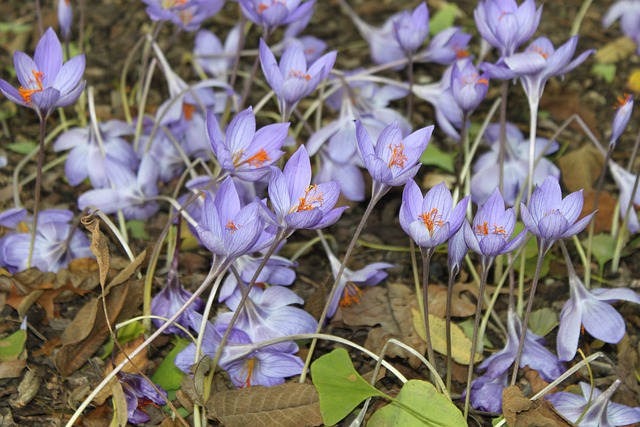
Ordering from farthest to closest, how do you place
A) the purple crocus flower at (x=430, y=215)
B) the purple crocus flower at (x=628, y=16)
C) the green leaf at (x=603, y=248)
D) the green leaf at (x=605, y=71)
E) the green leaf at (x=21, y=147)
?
the green leaf at (x=605, y=71) < the purple crocus flower at (x=628, y=16) < the green leaf at (x=21, y=147) < the green leaf at (x=603, y=248) < the purple crocus flower at (x=430, y=215)

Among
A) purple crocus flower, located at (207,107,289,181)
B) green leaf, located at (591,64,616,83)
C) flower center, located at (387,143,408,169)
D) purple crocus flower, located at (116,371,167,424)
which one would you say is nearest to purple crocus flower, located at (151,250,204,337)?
purple crocus flower, located at (116,371,167,424)

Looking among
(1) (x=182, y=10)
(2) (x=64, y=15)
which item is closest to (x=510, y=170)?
(1) (x=182, y=10)

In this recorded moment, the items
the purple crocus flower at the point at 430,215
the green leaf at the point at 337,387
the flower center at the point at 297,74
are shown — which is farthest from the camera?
the flower center at the point at 297,74

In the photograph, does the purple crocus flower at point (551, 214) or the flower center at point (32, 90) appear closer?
the purple crocus flower at point (551, 214)

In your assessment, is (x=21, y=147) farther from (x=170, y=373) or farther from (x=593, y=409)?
(x=593, y=409)

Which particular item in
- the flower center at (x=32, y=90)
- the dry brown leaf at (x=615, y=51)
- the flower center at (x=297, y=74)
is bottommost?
the dry brown leaf at (x=615, y=51)

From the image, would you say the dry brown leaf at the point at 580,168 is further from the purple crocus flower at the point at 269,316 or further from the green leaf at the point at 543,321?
the purple crocus flower at the point at 269,316

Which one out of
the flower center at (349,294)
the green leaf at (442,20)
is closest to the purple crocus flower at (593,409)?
the flower center at (349,294)
